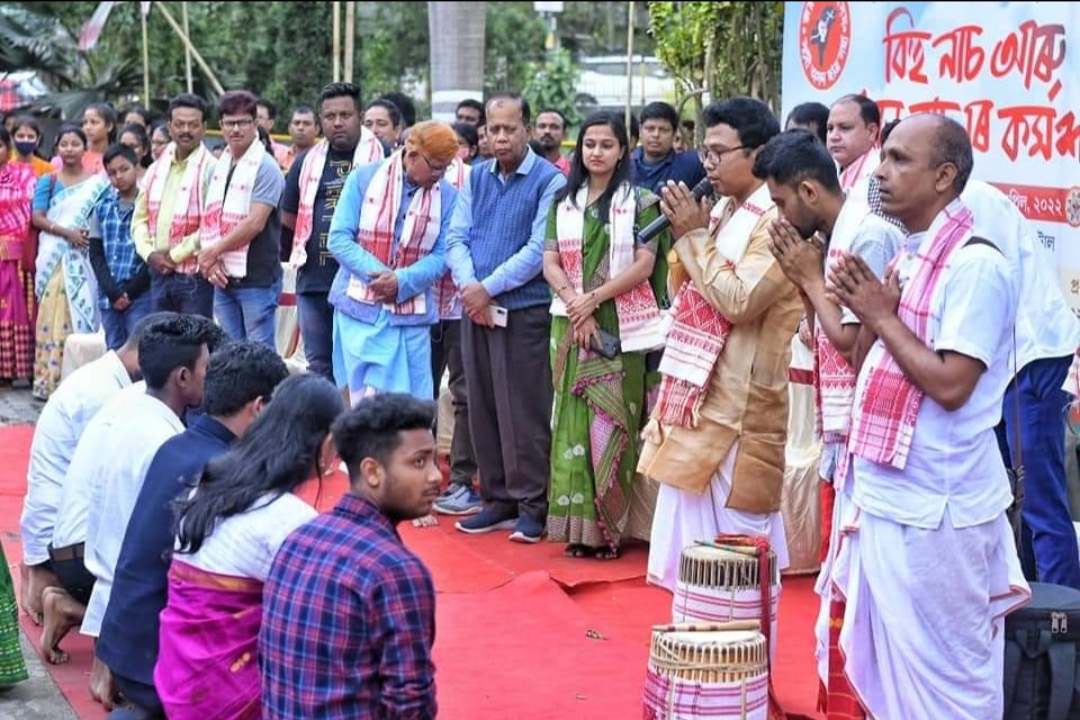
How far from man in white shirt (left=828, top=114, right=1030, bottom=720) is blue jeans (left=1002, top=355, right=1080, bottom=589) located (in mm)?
1655

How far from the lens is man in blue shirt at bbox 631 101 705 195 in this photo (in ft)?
28.6

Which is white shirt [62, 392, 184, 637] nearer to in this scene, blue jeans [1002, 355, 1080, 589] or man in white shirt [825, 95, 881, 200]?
blue jeans [1002, 355, 1080, 589]

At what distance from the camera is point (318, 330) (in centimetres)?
812

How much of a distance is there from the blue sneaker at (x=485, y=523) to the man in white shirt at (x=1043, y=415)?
105 inches

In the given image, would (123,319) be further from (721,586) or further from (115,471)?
(721,586)

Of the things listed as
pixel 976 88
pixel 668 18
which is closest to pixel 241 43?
pixel 668 18

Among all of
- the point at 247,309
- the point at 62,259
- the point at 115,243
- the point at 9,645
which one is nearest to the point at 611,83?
the point at 62,259

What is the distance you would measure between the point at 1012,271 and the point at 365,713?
70.3 inches

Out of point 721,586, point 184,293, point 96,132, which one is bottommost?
point 721,586

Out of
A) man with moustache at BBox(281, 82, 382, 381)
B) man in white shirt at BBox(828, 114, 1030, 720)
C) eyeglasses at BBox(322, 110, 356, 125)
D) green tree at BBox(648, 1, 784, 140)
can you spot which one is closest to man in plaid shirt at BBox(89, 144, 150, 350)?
man with moustache at BBox(281, 82, 382, 381)

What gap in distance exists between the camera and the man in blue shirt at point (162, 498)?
4.26 meters

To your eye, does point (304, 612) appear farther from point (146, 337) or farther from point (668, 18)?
point (668, 18)

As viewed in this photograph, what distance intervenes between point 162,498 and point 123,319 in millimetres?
5114

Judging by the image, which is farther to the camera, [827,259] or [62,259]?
[62,259]
